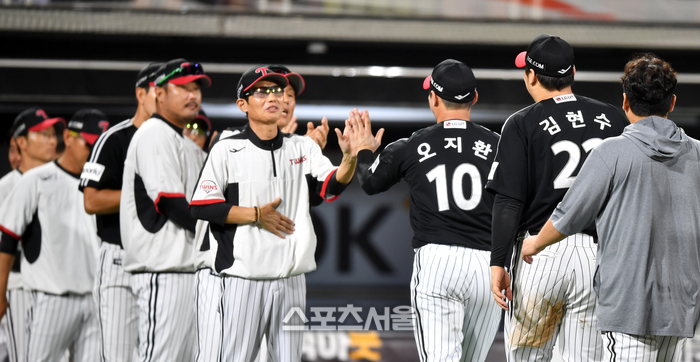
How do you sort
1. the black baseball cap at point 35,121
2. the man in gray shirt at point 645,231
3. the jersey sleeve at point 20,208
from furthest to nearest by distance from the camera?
the black baseball cap at point 35,121
the jersey sleeve at point 20,208
the man in gray shirt at point 645,231

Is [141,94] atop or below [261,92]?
atop

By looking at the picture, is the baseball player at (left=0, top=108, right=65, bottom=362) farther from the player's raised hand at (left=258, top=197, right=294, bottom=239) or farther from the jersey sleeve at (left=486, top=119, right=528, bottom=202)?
the jersey sleeve at (left=486, top=119, right=528, bottom=202)

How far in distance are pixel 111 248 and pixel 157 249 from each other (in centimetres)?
41

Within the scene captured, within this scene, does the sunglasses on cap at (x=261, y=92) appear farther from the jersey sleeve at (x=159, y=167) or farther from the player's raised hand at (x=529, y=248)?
the player's raised hand at (x=529, y=248)

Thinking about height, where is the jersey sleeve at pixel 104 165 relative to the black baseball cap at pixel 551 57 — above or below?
below

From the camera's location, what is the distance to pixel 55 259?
4301 mm

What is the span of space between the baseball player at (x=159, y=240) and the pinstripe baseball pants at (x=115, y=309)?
0.10 metres

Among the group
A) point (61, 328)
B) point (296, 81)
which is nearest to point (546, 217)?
point (296, 81)

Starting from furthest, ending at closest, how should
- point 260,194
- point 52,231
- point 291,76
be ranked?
1. point 52,231
2. point 291,76
3. point 260,194

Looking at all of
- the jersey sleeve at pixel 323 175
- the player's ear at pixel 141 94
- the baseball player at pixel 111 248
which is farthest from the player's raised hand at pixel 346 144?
the player's ear at pixel 141 94

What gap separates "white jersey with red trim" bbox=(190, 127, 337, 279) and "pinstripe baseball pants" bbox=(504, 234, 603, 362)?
3.32 feet

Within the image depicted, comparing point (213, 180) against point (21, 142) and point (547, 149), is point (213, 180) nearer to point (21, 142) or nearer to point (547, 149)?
point (547, 149)

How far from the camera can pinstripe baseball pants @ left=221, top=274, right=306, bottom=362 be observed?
3.13m

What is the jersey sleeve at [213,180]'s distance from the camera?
3.18 m
